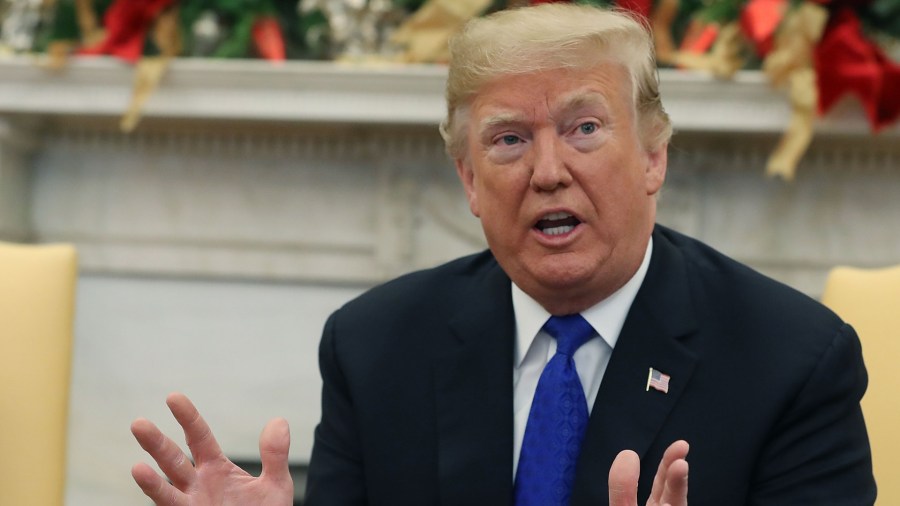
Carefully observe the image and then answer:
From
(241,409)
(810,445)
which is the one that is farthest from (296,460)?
(810,445)

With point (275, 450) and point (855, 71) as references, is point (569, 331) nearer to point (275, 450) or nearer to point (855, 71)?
point (275, 450)

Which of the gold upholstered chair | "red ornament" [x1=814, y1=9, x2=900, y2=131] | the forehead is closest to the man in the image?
the forehead

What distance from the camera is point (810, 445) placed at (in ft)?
4.63

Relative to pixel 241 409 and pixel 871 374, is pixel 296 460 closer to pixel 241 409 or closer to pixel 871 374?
pixel 241 409

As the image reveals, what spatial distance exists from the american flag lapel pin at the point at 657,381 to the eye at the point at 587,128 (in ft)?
1.03

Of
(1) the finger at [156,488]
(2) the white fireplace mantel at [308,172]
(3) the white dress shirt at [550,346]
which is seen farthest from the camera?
(2) the white fireplace mantel at [308,172]

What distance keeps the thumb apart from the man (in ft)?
0.91

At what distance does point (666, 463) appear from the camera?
114cm

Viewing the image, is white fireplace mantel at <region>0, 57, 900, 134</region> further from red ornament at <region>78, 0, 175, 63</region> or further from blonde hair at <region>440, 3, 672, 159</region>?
blonde hair at <region>440, 3, 672, 159</region>

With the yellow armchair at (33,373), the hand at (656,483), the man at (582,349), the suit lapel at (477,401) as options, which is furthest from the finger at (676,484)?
the yellow armchair at (33,373)

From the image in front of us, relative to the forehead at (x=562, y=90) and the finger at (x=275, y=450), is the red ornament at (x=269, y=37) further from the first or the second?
the finger at (x=275, y=450)

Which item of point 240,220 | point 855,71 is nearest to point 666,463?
point 855,71

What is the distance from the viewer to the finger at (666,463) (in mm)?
1123

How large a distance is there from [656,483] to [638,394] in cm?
32
